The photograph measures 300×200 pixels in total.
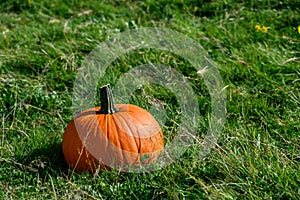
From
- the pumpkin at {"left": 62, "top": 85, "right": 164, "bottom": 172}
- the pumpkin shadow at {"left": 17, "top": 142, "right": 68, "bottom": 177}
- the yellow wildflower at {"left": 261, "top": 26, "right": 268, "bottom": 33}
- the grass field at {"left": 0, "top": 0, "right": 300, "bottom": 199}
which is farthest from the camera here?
the yellow wildflower at {"left": 261, "top": 26, "right": 268, "bottom": 33}

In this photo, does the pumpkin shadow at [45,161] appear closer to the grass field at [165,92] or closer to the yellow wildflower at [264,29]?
the grass field at [165,92]

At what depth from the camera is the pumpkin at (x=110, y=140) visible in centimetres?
396

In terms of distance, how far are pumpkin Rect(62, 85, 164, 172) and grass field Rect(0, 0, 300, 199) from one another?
10 centimetres

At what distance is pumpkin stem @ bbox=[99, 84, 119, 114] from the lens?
4.04 meters

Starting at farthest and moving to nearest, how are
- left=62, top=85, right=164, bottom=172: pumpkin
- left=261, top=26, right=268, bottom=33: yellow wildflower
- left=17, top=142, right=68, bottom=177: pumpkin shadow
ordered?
left=261, top=26, right=268, bottom=33: yellow wildflower → left=17, top=142, right=68, bottom=177: pumpkin shadow → left=62, top=85, right=164, bottom=172: pumpkin

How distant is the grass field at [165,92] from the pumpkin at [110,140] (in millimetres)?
102

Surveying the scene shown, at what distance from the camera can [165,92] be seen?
16.5ft

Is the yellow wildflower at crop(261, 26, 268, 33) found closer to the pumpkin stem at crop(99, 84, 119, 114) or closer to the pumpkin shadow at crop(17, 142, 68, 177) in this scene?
the pumpkin stem at crop(99, 84, 119, 114)

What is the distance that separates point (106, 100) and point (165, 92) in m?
1.05

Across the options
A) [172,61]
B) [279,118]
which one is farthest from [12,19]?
[279,118]

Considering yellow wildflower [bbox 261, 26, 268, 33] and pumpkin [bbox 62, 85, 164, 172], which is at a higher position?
yellow wildflower [bbox 261, 26, 268, 33]

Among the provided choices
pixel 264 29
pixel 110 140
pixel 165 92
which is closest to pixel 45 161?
pixel 110 140

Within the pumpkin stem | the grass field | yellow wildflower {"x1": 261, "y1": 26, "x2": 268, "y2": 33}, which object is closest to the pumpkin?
the pumpkin stem

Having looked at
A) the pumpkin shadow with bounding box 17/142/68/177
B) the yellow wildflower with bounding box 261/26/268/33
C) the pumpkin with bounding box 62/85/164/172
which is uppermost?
the yellow wildflower with bounding box 261/26/268/33
